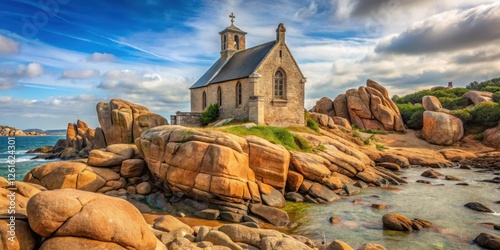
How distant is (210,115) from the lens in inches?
1481

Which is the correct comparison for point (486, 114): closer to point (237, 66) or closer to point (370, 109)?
point (370, 109)

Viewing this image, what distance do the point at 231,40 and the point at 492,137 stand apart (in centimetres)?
3512

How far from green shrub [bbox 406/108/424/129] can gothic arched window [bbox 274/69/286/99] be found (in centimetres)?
2716

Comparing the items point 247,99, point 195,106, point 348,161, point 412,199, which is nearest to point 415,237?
point 412,199

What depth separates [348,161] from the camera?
26.7 meters

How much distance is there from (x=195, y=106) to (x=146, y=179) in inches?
892

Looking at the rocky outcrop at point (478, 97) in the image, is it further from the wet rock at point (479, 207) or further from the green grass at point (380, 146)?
the wet rock at point (479, 207)

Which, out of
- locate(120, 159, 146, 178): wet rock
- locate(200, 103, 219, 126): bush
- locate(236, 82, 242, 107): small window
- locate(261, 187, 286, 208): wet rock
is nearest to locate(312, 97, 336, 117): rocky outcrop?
locate(200, 103, 219, 126): bush

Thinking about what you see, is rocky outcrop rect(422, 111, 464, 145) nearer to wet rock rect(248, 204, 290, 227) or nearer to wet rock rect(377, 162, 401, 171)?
wet rock rect(377, 162, 401, 171)

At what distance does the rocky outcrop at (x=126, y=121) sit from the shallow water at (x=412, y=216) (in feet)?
66.7

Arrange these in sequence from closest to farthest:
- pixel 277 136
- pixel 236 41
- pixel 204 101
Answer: pixel 277 136 → pixel 204 101 → pixel 236 41

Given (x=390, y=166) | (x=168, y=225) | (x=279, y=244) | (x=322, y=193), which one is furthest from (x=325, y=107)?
(x=279, y=244)

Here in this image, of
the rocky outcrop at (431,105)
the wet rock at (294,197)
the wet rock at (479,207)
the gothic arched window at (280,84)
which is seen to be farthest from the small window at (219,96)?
the rocky outcrop at (431,105)

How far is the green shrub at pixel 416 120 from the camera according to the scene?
50.2 metres
